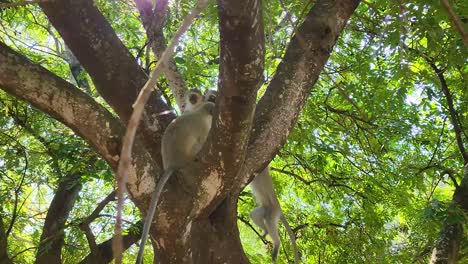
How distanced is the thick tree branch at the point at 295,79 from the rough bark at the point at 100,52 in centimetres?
85

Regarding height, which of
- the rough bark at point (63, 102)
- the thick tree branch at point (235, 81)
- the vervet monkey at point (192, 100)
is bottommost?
the thick tree branch at point (235, 81)

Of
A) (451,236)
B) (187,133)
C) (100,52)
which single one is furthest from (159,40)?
(451,236)

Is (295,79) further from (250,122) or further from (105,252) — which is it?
(105,252)

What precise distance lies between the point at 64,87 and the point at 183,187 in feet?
2.88

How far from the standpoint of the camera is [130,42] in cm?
740

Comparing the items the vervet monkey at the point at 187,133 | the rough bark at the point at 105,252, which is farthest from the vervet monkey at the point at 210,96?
the rough bark at the point at 105,252

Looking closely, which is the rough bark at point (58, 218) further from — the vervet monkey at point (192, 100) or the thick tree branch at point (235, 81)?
the thick tree branch at point (235, 81)

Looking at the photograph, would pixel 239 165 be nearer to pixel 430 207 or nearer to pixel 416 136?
pixel 430 207

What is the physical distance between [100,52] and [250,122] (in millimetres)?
1370

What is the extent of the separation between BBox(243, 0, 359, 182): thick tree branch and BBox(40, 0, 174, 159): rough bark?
85 centimetres

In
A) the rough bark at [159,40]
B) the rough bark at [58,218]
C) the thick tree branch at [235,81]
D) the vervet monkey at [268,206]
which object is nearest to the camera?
the thick tree branch at [235,81]

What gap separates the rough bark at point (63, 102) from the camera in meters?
2.59

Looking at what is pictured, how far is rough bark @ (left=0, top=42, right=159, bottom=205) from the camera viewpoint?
2.59 metres

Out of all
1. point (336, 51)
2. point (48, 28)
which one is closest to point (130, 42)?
point (48, 28)
